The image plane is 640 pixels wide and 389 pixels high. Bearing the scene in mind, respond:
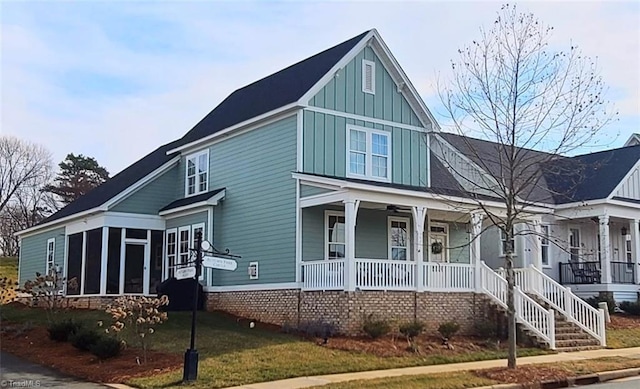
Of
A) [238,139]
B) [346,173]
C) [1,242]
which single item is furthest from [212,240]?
[1,242]

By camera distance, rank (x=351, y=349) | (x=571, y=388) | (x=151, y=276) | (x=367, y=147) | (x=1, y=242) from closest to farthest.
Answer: (x=571, y=388) → (x=351, y=349) → (x=367, y=147) → (x=151, y=276) → (x=1, y=242)

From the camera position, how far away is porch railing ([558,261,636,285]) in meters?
29.9

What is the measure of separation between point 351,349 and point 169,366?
14.9 feet

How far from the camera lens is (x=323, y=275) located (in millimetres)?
20734

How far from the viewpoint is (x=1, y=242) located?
228 ft

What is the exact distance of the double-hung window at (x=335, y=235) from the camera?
2270 centimetres

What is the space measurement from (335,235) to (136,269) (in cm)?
855

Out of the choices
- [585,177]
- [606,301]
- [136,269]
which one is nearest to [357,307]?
[136,269]

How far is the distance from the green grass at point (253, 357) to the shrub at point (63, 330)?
64.0 inches

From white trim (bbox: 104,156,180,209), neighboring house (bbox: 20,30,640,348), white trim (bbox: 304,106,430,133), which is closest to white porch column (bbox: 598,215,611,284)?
neighboring house (bbox: 20,30,640,348)

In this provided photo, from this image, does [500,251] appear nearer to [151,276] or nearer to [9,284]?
[151,276]

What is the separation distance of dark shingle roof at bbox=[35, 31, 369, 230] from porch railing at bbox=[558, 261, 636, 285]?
13.7 metres

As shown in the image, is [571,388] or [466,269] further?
[466,269]

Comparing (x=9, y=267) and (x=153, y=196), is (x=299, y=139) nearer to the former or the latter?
(x=153, y=196)
